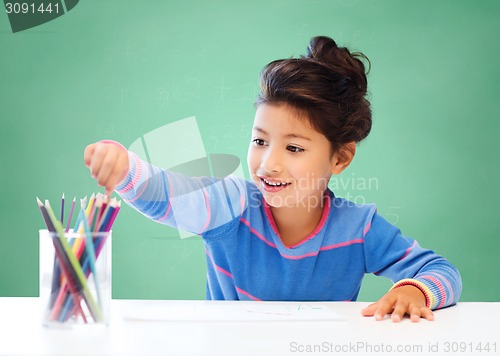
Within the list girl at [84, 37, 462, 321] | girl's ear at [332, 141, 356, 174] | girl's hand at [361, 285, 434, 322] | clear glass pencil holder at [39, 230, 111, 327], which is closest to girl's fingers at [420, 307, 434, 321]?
girl's hand at [361, 285, 434, 322]

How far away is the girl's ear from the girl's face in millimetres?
76

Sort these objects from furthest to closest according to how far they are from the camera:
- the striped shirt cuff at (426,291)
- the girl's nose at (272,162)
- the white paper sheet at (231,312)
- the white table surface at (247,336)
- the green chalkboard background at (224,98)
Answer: the green chalkboard background at (224,98), the girl's nose at (272,162), the striped shirt cuff at (426,291), the white paper sheet at (231,312), the white table surface at (247,336)

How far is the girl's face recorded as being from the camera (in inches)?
44.7

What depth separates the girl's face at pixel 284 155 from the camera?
114 centimetres

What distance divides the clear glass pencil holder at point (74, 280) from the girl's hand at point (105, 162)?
0.09 meters

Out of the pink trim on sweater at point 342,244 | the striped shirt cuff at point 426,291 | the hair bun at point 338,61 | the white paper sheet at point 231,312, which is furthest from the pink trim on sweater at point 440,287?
the hair bun at point 338,61

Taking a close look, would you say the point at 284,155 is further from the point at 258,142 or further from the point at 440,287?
the point at 440,287

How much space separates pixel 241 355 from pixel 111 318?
0.22m

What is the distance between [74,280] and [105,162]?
172 mm

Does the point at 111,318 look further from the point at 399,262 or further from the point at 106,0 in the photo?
the point at 106,0

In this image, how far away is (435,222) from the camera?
2412mm

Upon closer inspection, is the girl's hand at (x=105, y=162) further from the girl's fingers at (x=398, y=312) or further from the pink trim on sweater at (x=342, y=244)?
the pink trim on sweater at (x=342, y=244)

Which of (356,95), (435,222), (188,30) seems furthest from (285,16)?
(356,95)

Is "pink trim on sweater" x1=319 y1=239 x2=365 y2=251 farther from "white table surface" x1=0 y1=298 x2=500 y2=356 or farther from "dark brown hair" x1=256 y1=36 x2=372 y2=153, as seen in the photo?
"white table surface" x1=0 y1=298 x2=500 y2=356
